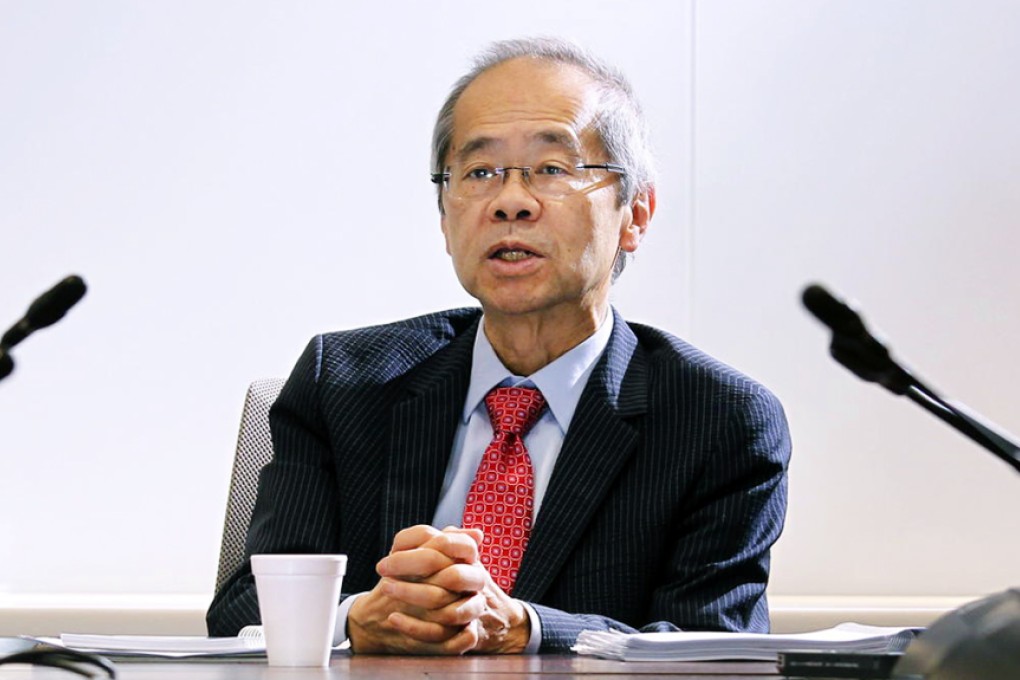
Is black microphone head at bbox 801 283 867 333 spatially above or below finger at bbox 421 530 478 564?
above

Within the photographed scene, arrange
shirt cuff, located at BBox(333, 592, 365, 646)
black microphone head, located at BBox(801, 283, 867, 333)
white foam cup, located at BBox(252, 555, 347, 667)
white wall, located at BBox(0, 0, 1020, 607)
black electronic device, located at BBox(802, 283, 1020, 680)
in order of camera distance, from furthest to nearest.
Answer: white wall, located at BBox(0, 0, 1020, 607), shirt cuff, located at BBox(333, 592, 365, 646), white foam cup, located at BBox(252, 555, 347, 667), black microphone head, located at BBox(801, 283, 867, 333), black electronic device, located at BBox(802, 283, 1020, 680)

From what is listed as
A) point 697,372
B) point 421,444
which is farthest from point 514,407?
point 697,372

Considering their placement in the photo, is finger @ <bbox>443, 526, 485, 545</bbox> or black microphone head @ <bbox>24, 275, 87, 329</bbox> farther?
finger @ <bbox>443, 526, 485, 545</bbox>

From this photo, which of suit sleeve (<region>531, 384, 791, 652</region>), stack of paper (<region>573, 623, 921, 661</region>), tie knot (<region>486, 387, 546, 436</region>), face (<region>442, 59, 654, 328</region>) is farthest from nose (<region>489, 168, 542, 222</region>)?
stack of paper (<region>573, 623, 921, 661</region>)

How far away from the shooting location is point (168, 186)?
2.99m

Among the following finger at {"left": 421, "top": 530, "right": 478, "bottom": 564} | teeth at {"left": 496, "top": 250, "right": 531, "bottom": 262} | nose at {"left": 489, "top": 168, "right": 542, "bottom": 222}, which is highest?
nose at {"left": 489, "top": 168, "right": 542, "bottom": 222}

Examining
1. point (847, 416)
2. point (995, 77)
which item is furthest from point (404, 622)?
point (995, 77)

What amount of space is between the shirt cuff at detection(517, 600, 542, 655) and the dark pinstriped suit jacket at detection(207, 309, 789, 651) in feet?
0.40

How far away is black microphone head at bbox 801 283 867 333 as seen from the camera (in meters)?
0.96

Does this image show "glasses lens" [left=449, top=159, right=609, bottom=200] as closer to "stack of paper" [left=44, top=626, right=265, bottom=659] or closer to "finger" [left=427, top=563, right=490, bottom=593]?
"finger" [left=427, top=563, right=490, bottom=593]

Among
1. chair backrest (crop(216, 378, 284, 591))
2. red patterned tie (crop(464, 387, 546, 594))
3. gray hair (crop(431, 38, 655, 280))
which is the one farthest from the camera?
gray hair (crop(431, 38, 655, 280))

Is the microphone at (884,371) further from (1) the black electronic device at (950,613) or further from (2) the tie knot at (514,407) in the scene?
(2) the tie knot at (514,407)

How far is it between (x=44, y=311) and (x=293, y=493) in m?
0.95

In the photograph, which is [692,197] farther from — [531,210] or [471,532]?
[471,532]
